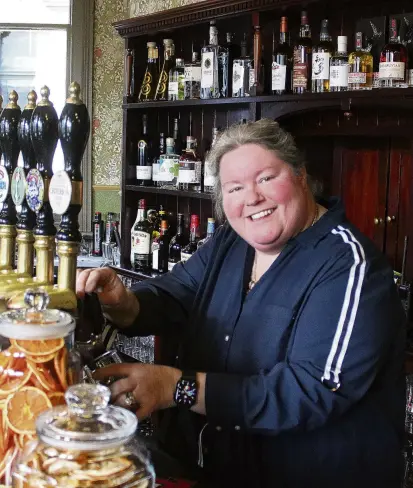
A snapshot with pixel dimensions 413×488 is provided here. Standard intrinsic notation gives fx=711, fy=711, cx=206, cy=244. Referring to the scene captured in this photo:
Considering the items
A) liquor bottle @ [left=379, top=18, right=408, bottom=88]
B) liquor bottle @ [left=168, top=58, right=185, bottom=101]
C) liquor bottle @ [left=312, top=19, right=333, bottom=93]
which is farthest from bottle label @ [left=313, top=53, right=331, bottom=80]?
liquor bottle @ [left=168, top=58, right=185, bottom=101]

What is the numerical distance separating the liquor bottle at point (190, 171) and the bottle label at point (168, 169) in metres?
0.07

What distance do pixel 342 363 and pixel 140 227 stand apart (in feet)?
7.26

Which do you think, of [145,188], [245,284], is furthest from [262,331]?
[145,188]

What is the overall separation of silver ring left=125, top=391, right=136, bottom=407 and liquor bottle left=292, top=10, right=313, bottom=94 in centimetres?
175

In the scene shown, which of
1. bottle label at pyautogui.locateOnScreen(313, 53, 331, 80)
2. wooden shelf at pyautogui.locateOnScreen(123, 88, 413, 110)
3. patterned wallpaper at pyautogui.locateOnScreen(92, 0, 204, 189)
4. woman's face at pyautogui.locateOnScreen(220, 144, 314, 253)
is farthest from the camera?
patterned wallpaper at pyautogui.locateOnScreen(92, 0, 204, 189)

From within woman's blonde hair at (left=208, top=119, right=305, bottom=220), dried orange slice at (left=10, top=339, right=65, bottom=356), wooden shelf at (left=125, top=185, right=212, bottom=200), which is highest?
woman's blonde hair at (left=208, top=119, right=305, bottom=220)

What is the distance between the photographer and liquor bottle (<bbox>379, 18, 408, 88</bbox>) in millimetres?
2273

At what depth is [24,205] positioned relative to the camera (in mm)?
1188

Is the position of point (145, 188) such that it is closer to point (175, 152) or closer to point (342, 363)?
point (175, 152)

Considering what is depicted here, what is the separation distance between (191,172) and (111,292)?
162 centimetres

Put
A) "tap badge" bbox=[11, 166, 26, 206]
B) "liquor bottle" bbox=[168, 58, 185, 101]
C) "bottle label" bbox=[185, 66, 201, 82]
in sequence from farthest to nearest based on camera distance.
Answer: "liquor bottle" bbox=[168, 58, 185, 101] → "bottle label" bbox=[185, 66, 201, 82] → "tap badge" bbox=[11, 166, 26, 206]

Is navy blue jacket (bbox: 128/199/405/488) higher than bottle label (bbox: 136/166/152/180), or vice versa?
bottle label (bbox: 136/166/152/180)

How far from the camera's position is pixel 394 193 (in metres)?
2.59

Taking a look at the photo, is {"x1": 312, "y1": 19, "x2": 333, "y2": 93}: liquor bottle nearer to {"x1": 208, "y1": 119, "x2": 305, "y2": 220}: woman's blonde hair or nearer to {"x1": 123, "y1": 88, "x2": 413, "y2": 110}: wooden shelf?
{"x1": 123, "y1": 88, "x2": 413, "y2": 110}: wooden shelf
